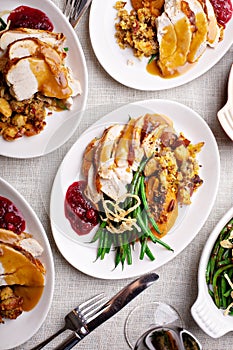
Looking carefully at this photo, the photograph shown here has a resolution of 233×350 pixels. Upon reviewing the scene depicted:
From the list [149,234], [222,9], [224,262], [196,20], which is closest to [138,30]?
[196,20]

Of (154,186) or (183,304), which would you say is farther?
(183,304)

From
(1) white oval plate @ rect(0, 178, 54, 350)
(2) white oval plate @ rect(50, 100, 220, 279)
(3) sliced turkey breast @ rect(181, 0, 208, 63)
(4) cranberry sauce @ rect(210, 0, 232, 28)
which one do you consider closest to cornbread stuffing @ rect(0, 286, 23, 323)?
(1) white oval plate @ rect(0, 178, 54, 350)

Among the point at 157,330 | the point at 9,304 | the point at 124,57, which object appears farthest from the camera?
the point at 124,57

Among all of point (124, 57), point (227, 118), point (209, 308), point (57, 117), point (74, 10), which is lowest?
point (209, 308)

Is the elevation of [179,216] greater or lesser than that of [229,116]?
lesser

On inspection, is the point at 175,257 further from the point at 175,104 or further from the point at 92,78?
the point at 92,78

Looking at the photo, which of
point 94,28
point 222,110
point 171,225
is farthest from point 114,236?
point 94,28

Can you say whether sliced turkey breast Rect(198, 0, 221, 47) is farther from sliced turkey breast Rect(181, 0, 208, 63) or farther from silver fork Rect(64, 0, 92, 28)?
silver fork Rect(64, 0, 92, 28)

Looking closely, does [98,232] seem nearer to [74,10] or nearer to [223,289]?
[223,289]
